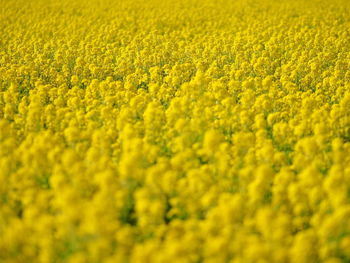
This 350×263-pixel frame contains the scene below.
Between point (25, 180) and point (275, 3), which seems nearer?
point (25, 180)

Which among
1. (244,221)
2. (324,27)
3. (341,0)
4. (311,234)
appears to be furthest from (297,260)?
(341,0)

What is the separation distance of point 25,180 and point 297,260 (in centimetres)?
309

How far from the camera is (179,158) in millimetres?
5145

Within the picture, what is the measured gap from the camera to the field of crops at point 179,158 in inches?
152

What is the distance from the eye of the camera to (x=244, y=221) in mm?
4207

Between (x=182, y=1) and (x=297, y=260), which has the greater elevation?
(x=182, y=1)

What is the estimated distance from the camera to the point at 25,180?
4.89m

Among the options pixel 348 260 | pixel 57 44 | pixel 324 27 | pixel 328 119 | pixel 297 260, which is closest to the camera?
pixel 297 260

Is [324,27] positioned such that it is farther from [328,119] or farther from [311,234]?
[311,234]

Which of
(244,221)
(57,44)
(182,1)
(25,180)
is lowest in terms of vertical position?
(244,221)

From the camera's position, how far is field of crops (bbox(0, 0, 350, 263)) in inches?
152

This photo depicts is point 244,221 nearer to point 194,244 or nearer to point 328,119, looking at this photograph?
point 194,244

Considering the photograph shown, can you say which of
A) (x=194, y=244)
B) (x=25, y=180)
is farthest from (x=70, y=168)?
(x=194, y=244)

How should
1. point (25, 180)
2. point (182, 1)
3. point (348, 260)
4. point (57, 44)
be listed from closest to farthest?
point (348, 260)
point (25, 180)
point (57, 44)
point (182, 1)
